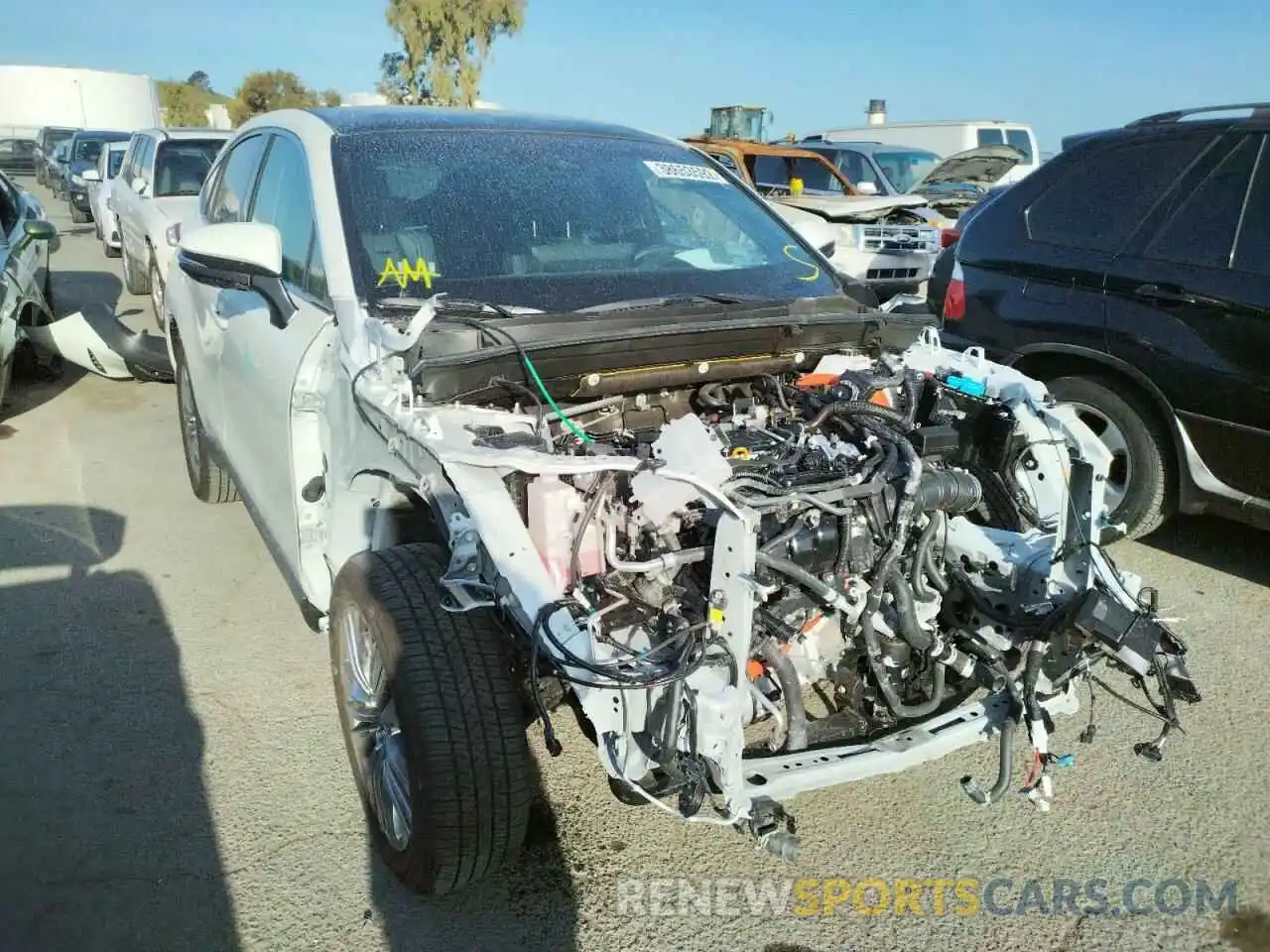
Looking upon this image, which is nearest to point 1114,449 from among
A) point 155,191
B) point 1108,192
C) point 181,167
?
point 1108,192

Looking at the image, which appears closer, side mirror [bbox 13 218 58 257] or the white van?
side mirror [bbox 13 218 58 257]

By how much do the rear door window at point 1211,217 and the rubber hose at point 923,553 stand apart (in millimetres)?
2351

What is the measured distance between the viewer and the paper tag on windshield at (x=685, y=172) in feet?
11.6

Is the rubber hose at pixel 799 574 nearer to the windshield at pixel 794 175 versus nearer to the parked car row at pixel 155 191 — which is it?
the parked car row at pixel 155 191

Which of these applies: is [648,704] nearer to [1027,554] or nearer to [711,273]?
[1027,554]

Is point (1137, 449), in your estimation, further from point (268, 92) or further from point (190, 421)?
point (268, 92)

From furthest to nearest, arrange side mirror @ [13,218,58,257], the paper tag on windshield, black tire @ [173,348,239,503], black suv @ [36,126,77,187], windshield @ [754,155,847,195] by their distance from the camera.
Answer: black suv @ [36,126,77,187], windshield @ [754,155,847,195], side mirror @ [13,218,58,257], black tire @ [173,348,239,503], the paper tag on windshield

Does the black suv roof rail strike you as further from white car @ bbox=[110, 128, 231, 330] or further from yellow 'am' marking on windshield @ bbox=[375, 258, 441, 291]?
white car @ bbox=[110, 128, 231, 330]

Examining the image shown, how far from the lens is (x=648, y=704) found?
6.31ft

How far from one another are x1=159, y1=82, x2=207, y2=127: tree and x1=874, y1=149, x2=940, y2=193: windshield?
54469 millimetres

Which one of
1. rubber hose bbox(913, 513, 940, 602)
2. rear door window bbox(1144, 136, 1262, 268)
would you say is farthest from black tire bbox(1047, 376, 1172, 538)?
rubber hose bbox(913, 513, 940, 602)

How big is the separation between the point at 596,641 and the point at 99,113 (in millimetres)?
60809

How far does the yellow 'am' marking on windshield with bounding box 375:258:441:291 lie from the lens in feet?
8.87

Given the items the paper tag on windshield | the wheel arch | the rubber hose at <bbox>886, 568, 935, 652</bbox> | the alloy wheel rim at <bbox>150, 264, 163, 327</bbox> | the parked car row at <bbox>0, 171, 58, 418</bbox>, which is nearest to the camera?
the rubber hose at <bbox>886, 568, 935, 652</bbox>
